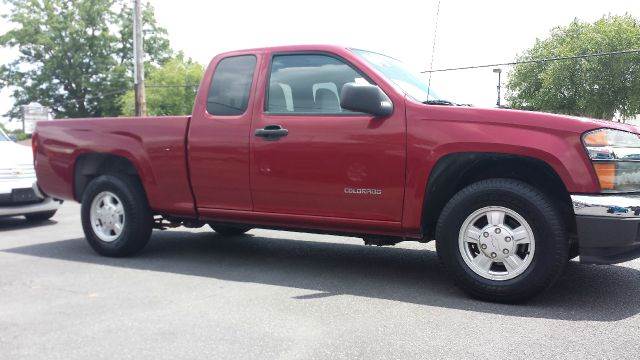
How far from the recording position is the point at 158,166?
5363mm

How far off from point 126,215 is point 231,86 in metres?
1.63

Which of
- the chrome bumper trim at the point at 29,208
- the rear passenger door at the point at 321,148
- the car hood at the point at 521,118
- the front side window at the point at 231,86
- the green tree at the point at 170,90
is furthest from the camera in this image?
the green tree at the point at 170,90

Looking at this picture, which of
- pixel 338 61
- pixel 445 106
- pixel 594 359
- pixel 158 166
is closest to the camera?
pixel 594 359

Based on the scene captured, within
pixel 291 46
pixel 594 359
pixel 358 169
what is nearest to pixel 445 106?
pixel 358 169

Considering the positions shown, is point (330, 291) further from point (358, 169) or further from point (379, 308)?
Result: point (358, 169)

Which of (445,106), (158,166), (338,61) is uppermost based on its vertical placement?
(338,61)

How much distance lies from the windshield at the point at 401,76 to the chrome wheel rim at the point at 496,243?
3.44ft

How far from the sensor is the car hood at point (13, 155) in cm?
769

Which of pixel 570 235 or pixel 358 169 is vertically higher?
pixel 358 169

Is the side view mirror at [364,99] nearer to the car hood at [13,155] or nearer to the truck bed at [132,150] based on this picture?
the truck bed at [132,150]

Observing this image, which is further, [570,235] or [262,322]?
[570,235]

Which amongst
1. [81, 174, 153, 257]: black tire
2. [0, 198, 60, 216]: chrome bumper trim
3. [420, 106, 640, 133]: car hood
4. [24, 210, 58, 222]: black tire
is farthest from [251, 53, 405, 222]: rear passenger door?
[24, 210, 58, 222]: black tire

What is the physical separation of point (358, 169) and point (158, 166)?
2.02m

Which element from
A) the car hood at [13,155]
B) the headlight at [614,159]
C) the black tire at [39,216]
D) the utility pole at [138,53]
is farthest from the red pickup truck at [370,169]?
the utility pole at [138,53]
